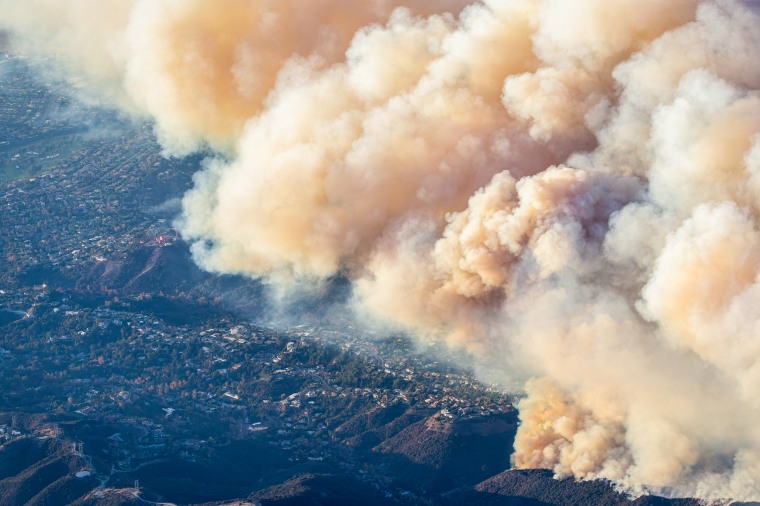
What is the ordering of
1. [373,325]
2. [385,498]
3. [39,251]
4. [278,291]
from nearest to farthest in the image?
[385,498]
[373,325]
[278,291]
[39,251]

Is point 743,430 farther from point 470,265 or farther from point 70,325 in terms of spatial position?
point 70,325

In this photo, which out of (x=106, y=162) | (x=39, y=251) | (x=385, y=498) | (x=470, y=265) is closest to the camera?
(x=470, y=265)

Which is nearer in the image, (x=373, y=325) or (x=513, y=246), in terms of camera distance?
(x=513, y=246)

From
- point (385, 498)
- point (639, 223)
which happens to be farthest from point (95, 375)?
point (639, 223)

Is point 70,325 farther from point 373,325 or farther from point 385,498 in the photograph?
point 385,498

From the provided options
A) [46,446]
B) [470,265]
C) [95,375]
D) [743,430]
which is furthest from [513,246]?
[95,375]

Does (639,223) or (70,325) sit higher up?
(70,325)

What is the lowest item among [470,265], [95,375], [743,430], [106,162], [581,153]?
[743,430]

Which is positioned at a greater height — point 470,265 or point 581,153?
point 581,153

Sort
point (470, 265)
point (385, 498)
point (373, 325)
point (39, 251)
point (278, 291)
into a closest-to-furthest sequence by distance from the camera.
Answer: point (470, 265), point (385, 498), point (373, 325), point (278, 291), point (39, 251)
